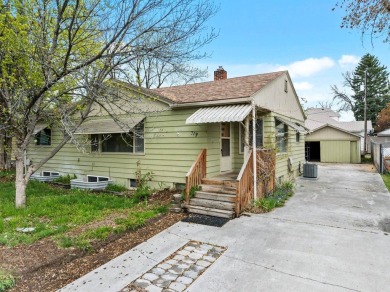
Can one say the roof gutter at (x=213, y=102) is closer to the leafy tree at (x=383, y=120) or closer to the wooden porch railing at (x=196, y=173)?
the wooden porch railing at (x=196, y=173)

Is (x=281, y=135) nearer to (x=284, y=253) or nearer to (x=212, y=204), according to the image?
(x=212, y=204)

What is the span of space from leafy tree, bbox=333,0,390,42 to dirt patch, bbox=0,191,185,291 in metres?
7.00

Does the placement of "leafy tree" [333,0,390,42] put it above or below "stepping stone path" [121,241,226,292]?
above

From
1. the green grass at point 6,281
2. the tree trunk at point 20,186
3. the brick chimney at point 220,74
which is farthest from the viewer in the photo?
the brick chimney at point 220,74

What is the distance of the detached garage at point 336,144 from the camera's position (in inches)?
811

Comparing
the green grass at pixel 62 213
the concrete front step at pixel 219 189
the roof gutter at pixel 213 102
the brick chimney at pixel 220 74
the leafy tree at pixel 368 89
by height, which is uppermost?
the leafy tree at pixel 368 89

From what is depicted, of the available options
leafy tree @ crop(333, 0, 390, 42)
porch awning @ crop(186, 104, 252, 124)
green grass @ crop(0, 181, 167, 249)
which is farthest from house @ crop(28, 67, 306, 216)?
leafy tree @ crop(333, 0, 390, 42)

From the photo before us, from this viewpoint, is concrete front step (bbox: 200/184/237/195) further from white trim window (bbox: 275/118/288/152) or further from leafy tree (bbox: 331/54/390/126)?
leafy tree (bbox: 331/54/390/126)

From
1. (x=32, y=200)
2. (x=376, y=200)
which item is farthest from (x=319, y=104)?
(x=32, y=200)

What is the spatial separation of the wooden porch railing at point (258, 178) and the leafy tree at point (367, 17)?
13.1 feet

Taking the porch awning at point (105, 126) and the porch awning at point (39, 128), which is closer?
the porch awning at point (105, 126)

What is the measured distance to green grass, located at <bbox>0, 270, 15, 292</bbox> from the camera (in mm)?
3398

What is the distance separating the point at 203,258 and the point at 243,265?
68cm

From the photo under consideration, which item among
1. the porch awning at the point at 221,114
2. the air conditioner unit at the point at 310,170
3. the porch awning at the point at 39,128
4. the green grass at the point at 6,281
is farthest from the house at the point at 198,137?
the green grass at the point at 6,281
